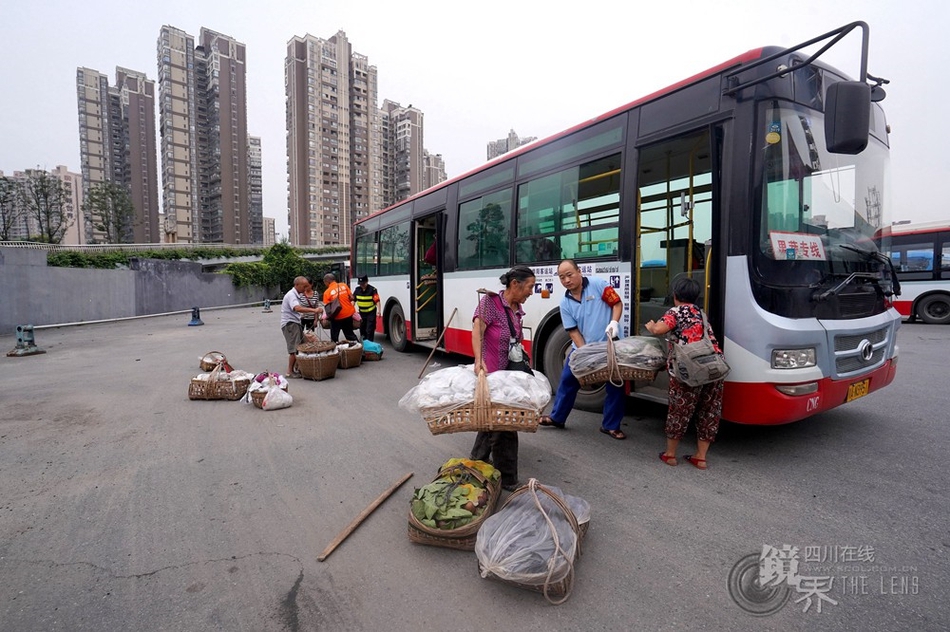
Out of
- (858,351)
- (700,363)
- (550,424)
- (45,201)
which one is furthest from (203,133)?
(858,351)

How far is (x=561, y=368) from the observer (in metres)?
5.30

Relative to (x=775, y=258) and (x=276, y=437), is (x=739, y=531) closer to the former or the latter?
(x=775, y=258)

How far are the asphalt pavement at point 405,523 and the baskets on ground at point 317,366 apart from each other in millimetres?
1722

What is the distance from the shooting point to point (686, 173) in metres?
5.79

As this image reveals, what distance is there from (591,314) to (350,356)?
5.19m

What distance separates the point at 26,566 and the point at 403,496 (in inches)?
83.7

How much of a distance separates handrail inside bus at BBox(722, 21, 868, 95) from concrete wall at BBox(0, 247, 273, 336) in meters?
21.4

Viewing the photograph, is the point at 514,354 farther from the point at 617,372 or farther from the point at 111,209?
the point at 111,209

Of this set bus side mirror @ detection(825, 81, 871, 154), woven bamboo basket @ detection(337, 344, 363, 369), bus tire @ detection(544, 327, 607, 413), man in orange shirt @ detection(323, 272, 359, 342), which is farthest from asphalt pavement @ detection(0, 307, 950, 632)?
man in orange shirt @ detection(323, 272, 359, 342)

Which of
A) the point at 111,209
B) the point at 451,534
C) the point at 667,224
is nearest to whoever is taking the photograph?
the point at 451,534

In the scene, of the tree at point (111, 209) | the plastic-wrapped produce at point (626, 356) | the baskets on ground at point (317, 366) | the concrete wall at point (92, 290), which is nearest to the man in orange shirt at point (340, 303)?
the baskets on ground at point (317, 366)

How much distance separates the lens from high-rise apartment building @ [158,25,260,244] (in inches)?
2598

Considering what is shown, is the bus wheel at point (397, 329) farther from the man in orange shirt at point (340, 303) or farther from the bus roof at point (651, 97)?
the bus roof at point (651, 97)

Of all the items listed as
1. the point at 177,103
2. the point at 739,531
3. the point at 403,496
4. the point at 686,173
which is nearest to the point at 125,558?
the point at 403,496
